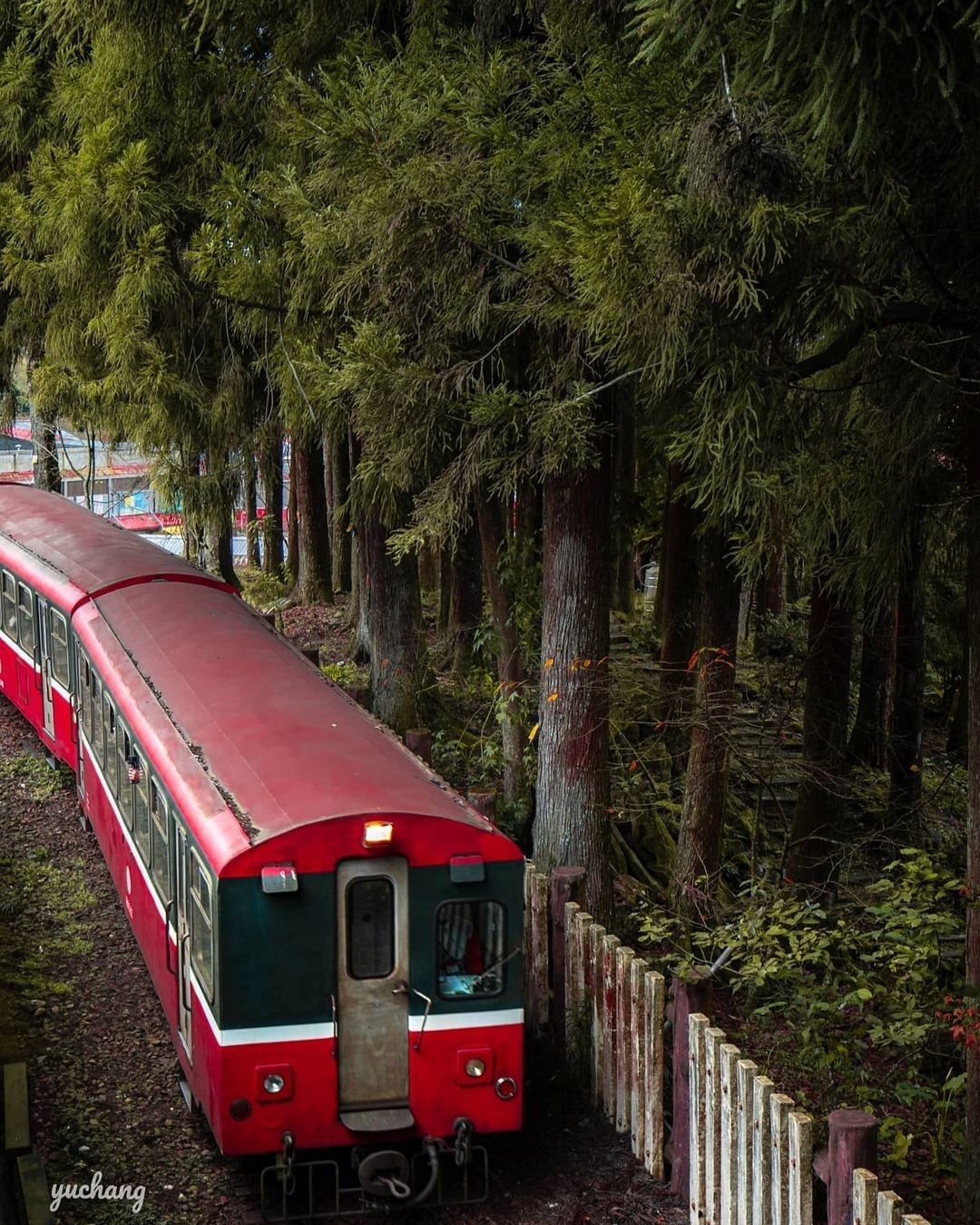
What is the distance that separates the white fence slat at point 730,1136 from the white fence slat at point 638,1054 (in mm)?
922

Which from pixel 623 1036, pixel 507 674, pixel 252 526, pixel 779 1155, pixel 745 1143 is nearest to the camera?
pixel 779 1155

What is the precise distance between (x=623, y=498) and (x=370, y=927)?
9243 mm

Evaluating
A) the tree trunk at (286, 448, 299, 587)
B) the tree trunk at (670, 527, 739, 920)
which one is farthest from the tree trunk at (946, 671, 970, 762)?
the tree trunk at (286, 448, 299, 587)

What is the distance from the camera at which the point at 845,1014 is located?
10.2 m

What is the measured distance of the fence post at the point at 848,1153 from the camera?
5.49m

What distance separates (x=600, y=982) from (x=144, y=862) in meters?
3.21

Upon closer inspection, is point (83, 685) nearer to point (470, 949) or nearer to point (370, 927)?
point (370, 927)

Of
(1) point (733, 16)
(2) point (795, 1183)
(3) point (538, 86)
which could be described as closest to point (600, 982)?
(2) point (795, 1183)

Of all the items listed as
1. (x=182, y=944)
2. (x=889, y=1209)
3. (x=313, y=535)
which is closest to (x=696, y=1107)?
(x=889, y=1209)

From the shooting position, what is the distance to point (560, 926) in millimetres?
8477

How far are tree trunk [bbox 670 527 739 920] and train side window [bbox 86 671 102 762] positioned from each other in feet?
16.3

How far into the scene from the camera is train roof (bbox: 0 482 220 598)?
43.5 feet

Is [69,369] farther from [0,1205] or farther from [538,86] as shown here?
[0,1205]

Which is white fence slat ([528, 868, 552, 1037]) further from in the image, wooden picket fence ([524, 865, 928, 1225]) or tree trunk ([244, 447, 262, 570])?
tree trunk ([244, 447, 262, 570])
